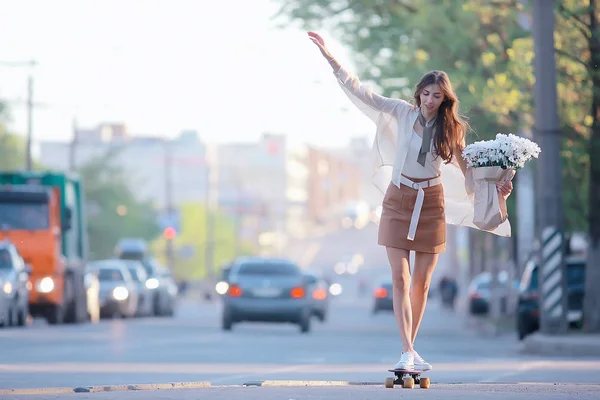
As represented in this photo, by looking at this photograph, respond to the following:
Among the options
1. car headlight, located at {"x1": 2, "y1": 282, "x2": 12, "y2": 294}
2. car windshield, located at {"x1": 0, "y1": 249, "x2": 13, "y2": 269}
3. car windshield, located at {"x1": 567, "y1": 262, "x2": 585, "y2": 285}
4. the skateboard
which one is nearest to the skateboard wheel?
the skateboard

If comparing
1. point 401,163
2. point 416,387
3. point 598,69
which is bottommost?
point 416,387

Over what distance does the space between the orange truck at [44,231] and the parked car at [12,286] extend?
6.92 feet

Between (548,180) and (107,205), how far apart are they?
84.7m

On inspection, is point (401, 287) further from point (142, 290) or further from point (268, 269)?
point (142, 290)

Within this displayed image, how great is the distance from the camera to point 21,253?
36844 mm

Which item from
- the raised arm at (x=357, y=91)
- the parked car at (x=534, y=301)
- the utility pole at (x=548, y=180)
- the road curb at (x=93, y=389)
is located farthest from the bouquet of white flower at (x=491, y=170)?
the parked car at (x=534, y=301)

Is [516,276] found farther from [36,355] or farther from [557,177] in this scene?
[36,355]

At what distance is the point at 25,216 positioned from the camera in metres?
36.7

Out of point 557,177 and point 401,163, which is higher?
point 557,177

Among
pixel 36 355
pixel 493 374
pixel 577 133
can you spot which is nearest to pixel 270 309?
pixel 577 133

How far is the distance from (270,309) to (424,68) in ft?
23.3

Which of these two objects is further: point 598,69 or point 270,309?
point 270,309

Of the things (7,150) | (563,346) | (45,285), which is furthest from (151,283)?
(7,150)

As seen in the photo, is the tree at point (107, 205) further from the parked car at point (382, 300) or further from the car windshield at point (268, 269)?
the car windshield at point (268, 269)
